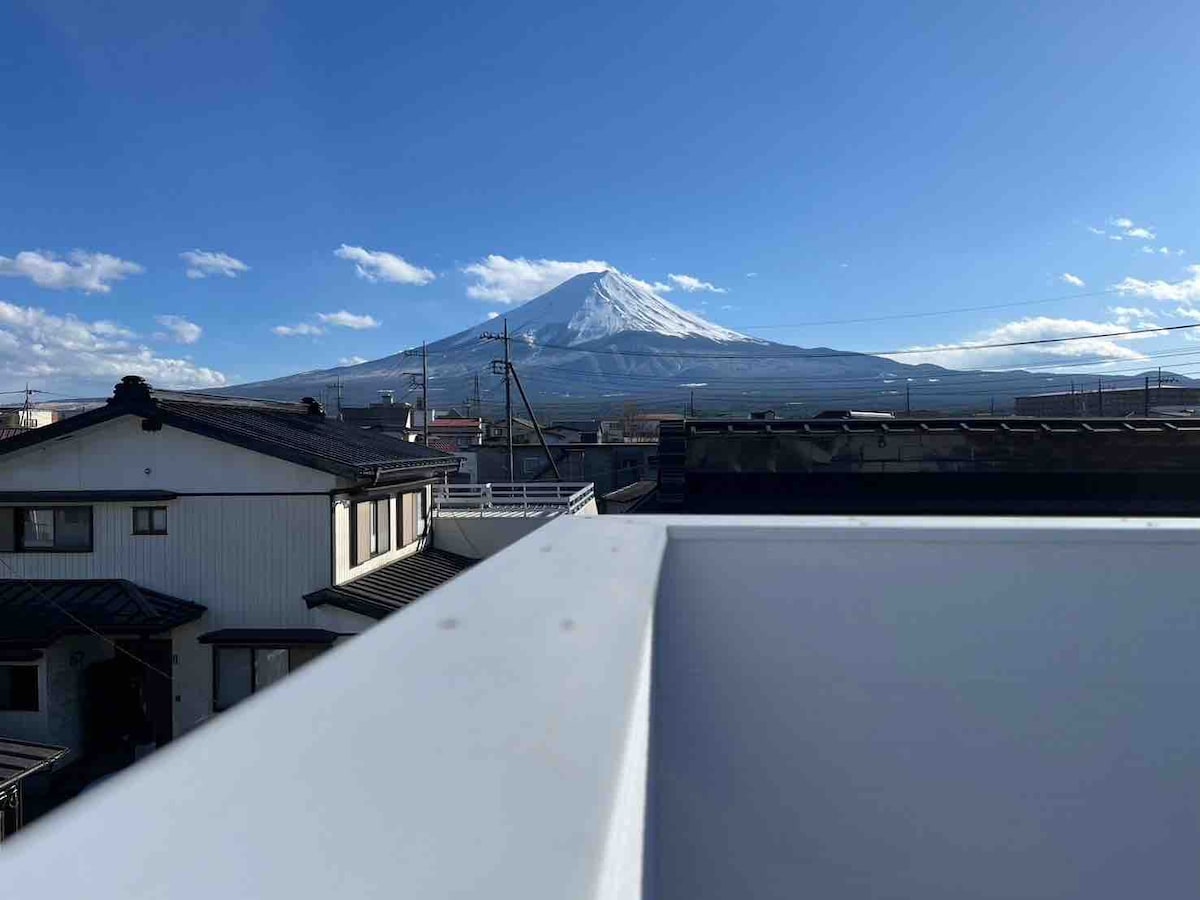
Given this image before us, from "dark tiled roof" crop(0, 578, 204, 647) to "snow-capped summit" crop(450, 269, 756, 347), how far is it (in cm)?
12341

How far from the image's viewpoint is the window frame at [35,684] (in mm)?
8172

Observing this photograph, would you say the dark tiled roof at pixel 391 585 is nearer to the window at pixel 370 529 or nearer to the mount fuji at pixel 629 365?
the window at pixel 370 529

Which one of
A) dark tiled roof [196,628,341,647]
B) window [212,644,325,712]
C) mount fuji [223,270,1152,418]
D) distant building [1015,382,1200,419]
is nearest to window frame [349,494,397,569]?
dark tiled roof [196,628,341,647]

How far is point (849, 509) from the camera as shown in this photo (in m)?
4.03

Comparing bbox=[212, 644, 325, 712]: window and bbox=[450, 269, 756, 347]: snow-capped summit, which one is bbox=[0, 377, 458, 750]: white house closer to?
bbox=[212, 644, 325, 712]: window

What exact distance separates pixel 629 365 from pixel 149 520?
122977 millimetres

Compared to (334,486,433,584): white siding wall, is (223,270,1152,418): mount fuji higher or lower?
higher

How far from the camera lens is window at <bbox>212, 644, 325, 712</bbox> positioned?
8586 millimetres

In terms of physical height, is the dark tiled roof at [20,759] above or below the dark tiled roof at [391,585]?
below

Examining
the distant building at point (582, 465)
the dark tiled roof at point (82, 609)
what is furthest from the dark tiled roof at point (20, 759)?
the distant building at point (582, 465)

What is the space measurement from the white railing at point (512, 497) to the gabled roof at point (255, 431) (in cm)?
143

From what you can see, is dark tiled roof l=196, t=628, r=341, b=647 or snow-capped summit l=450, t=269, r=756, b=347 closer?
dark tiled roof l=196, t=628, r=341, b=647

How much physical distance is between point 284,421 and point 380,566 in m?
2.66

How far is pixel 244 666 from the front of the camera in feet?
28.4
